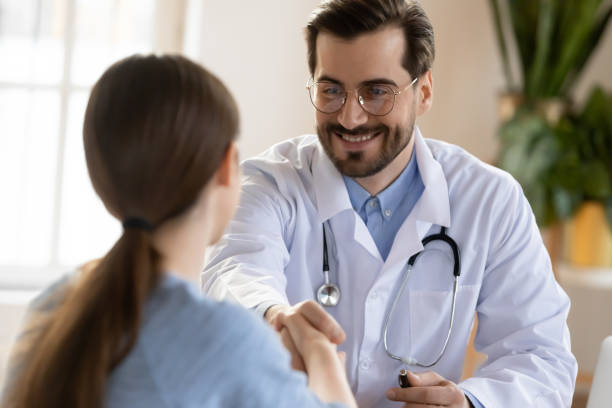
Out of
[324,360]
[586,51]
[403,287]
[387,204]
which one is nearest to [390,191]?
[387,204]

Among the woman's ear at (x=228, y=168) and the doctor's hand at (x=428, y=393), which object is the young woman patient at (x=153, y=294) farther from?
the doctor's hand at (x=428, y=393)

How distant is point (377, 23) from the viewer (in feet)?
5.94

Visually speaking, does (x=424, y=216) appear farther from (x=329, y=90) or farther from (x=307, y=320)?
(x=307, y=320)

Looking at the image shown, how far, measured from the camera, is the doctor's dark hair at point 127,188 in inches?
35.0

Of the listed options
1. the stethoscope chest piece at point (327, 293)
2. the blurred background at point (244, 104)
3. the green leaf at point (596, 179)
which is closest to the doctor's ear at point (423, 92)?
the stethoscope chest piece at point (327, 293)

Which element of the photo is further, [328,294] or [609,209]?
[609,209]

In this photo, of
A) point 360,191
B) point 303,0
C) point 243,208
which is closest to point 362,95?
point 360,191

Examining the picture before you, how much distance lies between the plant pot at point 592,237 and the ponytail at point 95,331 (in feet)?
9.47

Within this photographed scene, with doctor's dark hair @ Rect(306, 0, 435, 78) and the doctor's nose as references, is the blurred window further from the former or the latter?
the doctor's nose

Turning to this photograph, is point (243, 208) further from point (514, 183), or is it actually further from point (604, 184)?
point (604, 184)

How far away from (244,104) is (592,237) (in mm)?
1572

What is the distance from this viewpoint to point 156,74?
0.97 m

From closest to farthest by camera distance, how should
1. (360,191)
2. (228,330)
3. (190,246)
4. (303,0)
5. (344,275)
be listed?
(228,330) < (190,246) < (344,275) < (360,191) < (303,0)

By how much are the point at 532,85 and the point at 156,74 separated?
274 cm
